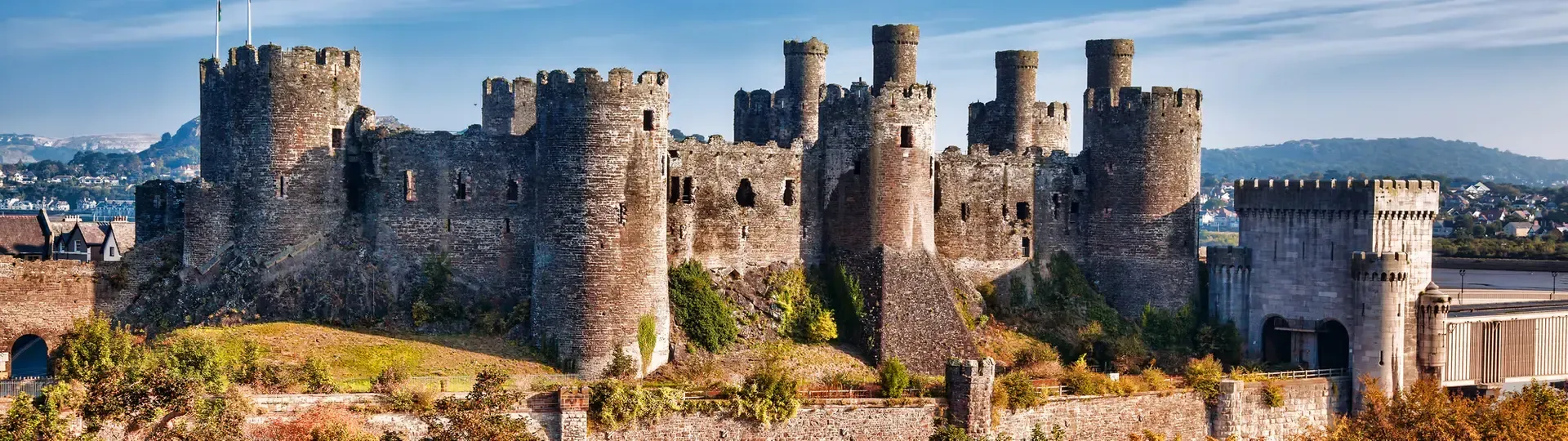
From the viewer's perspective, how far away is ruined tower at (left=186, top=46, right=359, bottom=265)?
173ft

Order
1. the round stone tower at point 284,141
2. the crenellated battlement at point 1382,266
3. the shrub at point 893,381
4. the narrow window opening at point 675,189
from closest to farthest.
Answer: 1. the shrub at point 893,381
2. the round stone tower at point 284,141
3. the narrow window opening at point 675,189
4. the crenellated battlement at point 1382,266

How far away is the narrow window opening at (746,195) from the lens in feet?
186

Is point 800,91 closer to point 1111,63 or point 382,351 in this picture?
point 1111,63

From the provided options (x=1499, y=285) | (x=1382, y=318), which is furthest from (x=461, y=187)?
(x=1499, y=285)

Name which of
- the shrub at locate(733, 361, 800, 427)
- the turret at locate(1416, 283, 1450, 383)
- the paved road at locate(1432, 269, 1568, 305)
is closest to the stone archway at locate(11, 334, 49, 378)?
the shrub at locate(733, 361, 800, 427)

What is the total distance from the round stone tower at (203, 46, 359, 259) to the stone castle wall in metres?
9.38

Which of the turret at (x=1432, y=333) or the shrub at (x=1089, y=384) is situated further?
the turret at (x=1432, y=333)

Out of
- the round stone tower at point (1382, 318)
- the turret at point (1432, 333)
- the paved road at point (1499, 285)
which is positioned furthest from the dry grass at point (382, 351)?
the paved road at point (1499, 285)

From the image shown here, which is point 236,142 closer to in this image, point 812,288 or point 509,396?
point 509,396

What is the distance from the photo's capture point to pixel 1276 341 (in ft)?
199

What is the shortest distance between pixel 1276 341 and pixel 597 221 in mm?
22854

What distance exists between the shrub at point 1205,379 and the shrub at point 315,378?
23.8 meters

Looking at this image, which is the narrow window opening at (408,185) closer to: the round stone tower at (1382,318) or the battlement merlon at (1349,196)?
the battlement merlon at (1349,196)

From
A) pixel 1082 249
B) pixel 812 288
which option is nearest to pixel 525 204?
pixel 812 288
